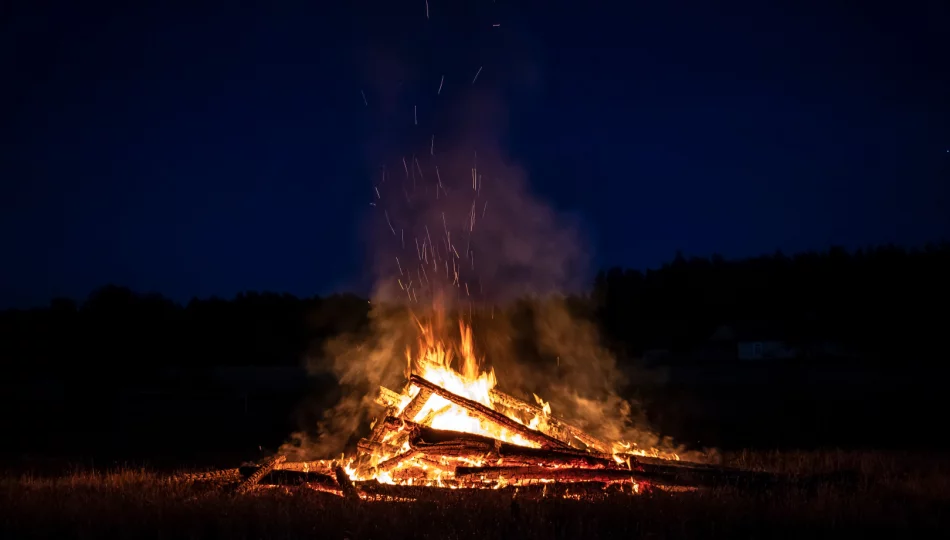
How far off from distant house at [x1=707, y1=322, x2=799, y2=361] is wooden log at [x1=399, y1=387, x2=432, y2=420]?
162 ft

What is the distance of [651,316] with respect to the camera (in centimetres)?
6600

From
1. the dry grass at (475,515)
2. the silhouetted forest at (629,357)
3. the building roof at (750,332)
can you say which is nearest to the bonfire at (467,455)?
the dry grass at (475,515)

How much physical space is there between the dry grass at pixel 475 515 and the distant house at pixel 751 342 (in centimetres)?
5027

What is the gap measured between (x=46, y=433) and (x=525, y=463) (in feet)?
47.0

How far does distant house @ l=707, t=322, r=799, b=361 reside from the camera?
189ft

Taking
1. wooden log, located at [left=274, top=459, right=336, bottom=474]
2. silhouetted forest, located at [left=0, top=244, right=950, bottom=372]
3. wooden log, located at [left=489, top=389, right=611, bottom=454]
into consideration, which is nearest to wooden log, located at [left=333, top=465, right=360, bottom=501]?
wooden log, located at [left=274, top=459, right=336, bottom=474]

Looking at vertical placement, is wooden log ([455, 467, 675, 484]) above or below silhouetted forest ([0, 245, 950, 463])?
below

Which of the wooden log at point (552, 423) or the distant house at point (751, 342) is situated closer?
the wooden log at point (552, 423)

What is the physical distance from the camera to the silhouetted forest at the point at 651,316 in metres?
28.1

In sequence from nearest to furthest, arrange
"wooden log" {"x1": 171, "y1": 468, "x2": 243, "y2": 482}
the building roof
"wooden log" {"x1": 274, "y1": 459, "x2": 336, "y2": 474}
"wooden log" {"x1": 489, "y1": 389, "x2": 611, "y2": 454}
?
"wooden log" {"x1": 171, "y1": 468, "x2": 243, "y2": 482} < "wooden log" {"x1": 274, "y1": 459, "x2": 336, "y2": 474} < "wooden log" {"x1": 489, "y1": 389, "x2": 611, "y2": 454} < the building roof

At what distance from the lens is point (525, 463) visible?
9469 millimetres

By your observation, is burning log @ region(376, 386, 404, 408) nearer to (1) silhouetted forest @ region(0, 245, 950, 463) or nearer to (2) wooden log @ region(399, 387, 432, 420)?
(2) wooden log @ region(399, 387, 432, 420)

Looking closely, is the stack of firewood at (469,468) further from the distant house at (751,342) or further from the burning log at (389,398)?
the distant house at (751,342)

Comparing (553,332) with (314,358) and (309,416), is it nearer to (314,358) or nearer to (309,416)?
(309,416)
